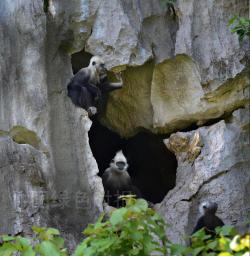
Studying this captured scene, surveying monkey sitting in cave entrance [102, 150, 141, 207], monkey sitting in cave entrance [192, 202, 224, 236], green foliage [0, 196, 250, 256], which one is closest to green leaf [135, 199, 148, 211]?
green foliage [0, 196, 250, 256]

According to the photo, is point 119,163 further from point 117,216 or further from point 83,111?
point 117,216

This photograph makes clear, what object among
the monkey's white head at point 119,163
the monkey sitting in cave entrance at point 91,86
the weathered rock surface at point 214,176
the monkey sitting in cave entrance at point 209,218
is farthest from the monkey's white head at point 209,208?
the monkey sitting in cave entrance at point 91,86

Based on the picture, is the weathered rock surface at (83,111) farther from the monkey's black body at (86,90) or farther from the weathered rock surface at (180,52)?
the monkey's black body at (86,90)

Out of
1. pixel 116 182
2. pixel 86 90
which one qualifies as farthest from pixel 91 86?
pixel 116 182

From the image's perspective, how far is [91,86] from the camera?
8.92 m

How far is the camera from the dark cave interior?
33.8 ft

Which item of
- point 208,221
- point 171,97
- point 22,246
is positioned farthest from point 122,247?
point 171,97

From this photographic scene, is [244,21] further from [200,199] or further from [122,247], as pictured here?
[122,247]

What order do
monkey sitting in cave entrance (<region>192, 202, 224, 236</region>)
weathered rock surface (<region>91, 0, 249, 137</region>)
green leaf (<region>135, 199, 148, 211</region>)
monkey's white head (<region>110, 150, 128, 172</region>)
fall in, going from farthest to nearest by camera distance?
1. monkey's white head (<region>110, 150, 128, 172</region>)
2. weathered rock surface (<region>91, 0, 249, 137</region>)
3. monkey sitting in cave entrance (<region>192, 202, 224, 236</region>)
4. green leaf (<region>135, 199, 148, 211</region>)

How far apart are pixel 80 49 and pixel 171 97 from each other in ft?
4.33

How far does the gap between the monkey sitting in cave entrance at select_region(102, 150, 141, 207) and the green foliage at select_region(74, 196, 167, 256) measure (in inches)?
184

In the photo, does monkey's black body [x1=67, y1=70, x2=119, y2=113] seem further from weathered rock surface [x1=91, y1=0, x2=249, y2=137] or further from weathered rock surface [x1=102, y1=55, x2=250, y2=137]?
weathered rock surface [x1=91, y1=0, x2=249, y2=137]

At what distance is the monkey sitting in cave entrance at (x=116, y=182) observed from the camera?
9102mm

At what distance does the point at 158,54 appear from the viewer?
859cm
